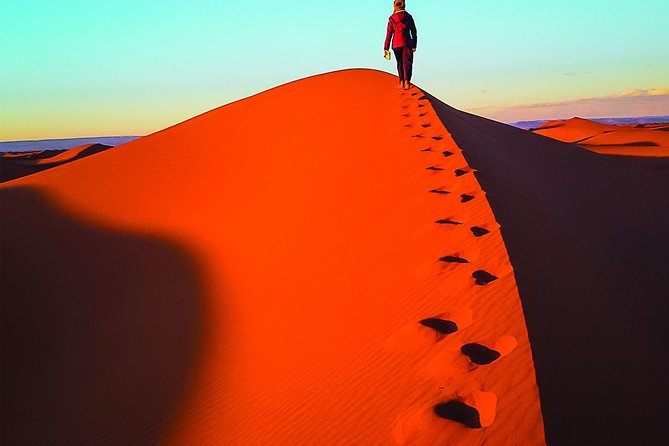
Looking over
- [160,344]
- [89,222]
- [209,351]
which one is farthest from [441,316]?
[89,222]

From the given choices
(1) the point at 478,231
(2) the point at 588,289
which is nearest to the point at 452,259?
(1) the point at 478,231

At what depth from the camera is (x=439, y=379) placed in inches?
88.7

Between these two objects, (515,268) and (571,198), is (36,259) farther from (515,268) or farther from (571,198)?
(571,198)

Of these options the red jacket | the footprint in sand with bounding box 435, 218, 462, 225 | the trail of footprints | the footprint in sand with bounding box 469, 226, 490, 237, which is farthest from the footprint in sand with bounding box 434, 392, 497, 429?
the red jacket

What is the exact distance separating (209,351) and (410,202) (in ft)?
7.38

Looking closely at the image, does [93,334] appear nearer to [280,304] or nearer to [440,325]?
[280,304]

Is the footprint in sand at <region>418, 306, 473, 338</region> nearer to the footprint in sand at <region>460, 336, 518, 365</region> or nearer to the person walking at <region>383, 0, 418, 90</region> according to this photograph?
the footprint in sand at <region>460, 336, 518, 365</region>

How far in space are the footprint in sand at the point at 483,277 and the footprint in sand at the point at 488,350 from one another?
56cm

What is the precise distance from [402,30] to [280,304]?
6.09 meters

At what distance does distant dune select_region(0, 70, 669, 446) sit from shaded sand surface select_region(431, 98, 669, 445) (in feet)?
0.05

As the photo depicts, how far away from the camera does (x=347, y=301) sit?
10.9ft

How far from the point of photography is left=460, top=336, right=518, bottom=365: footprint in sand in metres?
2.24

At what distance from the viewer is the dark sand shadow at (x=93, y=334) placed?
3090 millimetres

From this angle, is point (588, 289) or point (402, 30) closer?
point (588, 289)
